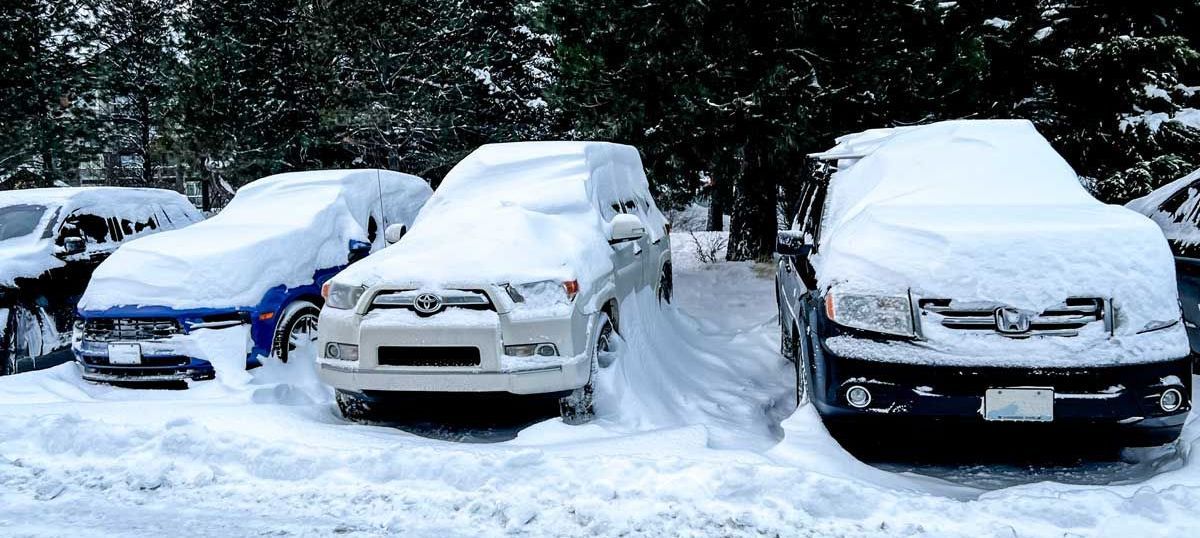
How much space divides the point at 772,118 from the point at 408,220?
473 cm

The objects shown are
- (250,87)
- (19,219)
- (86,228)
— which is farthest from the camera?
(250,87)

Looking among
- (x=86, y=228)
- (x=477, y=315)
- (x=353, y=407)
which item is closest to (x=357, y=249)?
(x=353, y=407)

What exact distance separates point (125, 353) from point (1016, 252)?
19.4ft

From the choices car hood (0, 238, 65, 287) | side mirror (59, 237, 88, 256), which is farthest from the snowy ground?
side mirror (59, 237, 88, 256)

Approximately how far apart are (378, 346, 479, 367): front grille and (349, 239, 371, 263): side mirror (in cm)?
290

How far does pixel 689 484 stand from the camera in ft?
11.9

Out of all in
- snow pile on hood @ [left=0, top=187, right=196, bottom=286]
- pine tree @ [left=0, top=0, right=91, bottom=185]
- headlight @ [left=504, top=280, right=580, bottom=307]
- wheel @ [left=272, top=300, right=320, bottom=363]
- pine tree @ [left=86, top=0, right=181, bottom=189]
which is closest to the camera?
headlight @ [left=504, top=280, right=580, bottom=307]

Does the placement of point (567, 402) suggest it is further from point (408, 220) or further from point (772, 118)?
point (772, 118)

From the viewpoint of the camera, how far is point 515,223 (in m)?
5.50

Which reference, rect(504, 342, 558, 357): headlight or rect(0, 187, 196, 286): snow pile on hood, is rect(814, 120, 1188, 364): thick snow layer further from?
rect(0, 187, 196, 286): snow pile on hood

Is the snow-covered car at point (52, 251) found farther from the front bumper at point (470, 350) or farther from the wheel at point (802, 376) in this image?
the wheel at point (802, 376)

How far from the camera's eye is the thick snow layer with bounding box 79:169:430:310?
19.4 feet

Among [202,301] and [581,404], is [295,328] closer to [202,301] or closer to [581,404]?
[202,301]

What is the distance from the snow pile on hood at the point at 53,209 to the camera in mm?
6840
